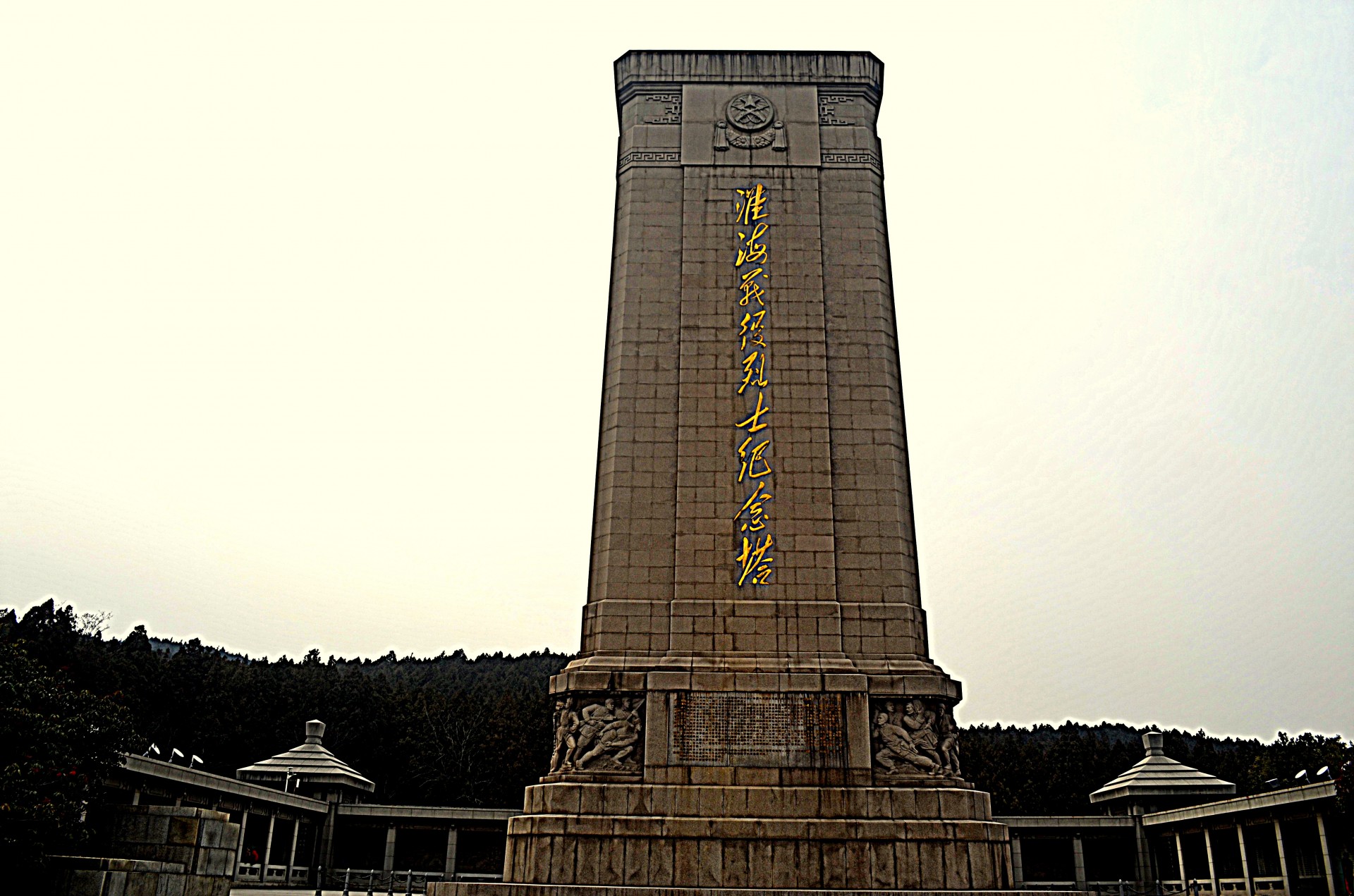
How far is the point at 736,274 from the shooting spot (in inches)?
642

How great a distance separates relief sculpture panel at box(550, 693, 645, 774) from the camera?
13.1 m

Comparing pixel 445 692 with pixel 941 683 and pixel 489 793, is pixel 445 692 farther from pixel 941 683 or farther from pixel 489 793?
pixel 941 683

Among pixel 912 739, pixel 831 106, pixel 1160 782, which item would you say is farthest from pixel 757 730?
pixel 1160 782

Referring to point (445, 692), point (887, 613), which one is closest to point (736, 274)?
point (887, 613)

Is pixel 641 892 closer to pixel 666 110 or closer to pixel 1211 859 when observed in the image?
pixel 666 110

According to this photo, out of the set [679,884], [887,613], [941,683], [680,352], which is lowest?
[679,884]

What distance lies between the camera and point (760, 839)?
1245 cm

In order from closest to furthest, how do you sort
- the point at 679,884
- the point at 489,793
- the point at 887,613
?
the point at 679,884, the point at 887,613, the point at 489,793

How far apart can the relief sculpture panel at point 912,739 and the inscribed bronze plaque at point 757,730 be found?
1.64 feet

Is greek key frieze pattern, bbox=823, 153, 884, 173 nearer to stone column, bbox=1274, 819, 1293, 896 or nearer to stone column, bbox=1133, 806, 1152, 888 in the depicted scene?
stone column, bbox=1274, 819, 1293, 896

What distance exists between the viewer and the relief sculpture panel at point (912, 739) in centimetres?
1311

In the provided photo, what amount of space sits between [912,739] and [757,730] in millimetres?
1993

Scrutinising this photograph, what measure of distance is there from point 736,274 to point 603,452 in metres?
3.60

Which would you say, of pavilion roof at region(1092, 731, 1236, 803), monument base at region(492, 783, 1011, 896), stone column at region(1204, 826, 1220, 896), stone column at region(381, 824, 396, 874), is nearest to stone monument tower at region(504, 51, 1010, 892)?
monument base at region(492, 783, 1011, 896)
